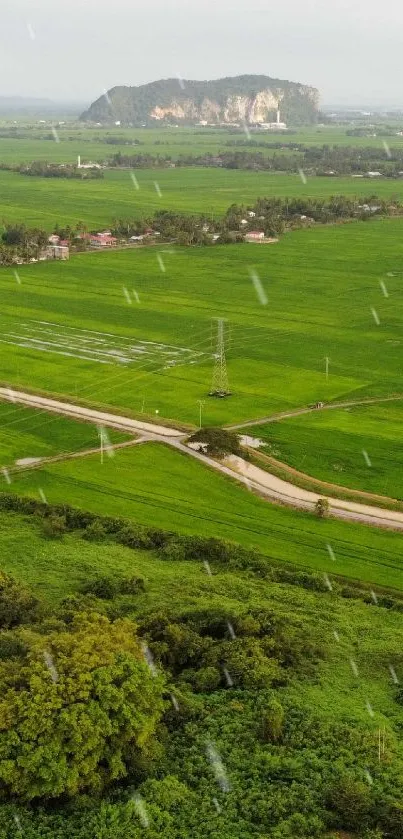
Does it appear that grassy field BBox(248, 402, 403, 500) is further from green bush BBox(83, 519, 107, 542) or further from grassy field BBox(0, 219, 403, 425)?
green bush BBox(83, 519, 107, 542)

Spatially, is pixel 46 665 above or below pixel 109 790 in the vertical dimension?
above

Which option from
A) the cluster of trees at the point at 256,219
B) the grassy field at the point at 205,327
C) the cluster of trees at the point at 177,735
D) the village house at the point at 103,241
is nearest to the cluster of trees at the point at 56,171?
the cluster of trees at the point at 256,219

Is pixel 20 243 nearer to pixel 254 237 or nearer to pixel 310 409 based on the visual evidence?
pixel 254 237

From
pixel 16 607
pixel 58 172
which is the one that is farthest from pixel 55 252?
pixel 58 172

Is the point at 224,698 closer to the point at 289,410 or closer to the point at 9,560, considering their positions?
the point at 9,560

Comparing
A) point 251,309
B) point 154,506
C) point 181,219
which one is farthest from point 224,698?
point 181,219

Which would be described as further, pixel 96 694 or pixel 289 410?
pixel 289 410
